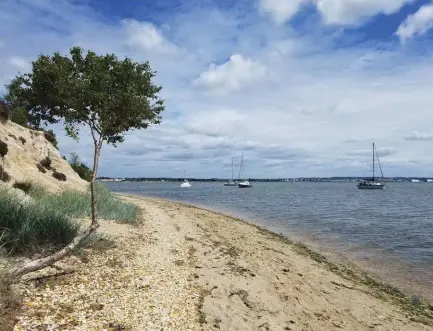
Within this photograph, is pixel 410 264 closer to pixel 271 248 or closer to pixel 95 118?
pixel 271 248

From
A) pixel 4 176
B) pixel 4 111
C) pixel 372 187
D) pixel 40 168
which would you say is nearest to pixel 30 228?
pixel 4 176

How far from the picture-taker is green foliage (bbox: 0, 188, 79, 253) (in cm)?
910

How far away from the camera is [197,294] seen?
8.35 meters

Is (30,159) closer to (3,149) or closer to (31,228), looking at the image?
(3,149)

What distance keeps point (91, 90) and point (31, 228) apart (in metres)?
5.00

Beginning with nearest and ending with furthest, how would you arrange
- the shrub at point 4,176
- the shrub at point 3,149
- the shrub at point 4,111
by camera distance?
the shrub at point 4,176
the shrub at point 3,149
the shrub at point 4,111

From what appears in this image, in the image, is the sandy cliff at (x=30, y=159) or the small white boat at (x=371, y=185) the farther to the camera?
the small white boat at (x=371, y=185)

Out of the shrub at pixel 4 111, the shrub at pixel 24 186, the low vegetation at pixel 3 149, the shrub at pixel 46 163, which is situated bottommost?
the shrub at pixel 24 186

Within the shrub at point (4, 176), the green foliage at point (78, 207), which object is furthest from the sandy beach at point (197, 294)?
the shrub at point (4, 176)

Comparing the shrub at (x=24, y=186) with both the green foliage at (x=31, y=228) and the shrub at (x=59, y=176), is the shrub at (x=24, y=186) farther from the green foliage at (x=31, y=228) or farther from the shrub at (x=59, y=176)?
the green foliage at (x=31, y=228)

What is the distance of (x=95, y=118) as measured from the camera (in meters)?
12.6

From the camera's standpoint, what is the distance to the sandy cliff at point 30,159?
61.0 ft

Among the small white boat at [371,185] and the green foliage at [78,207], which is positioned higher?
the small white boat at [371,185]

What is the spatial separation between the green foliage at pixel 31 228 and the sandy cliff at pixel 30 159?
313 inches
